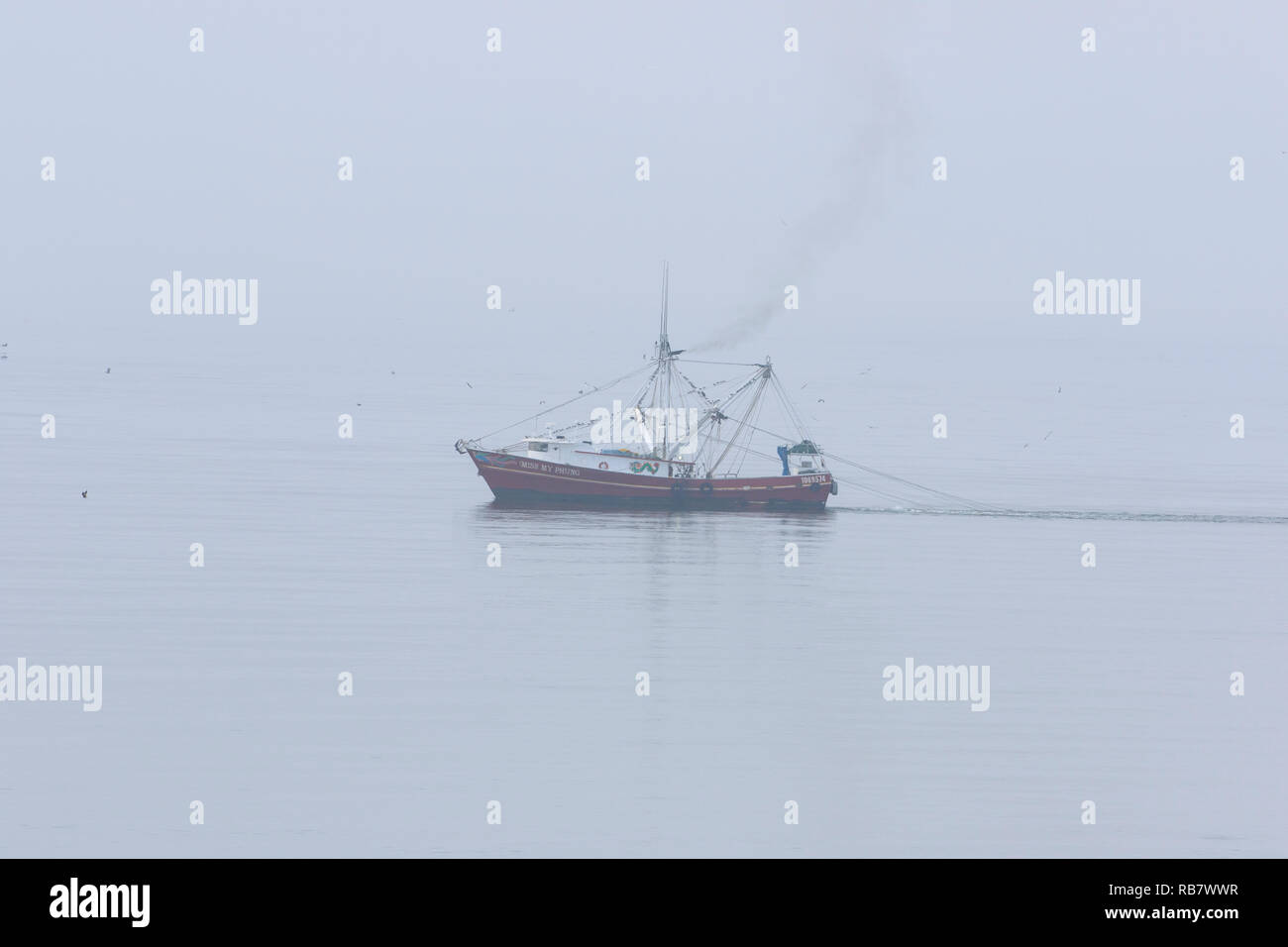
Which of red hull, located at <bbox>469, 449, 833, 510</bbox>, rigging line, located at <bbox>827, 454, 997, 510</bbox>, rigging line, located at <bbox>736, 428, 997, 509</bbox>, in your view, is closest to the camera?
red hull, located at <bbox>469, 449, 833, 510</bbox>

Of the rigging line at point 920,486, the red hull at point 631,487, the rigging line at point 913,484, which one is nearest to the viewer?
the red hull at point 631,487

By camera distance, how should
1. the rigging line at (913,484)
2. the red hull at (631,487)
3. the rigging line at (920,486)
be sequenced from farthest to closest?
the rigging line at (913,484) → the rigging line at (920,486) → the red hull at (631,487)

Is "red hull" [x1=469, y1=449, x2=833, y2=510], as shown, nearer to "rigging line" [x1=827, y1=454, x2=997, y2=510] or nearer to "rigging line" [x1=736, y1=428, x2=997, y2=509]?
"rigging line" [x1=827, y1=454, x2=997, y2=510]

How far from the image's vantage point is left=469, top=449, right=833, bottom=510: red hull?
9431 centimetres

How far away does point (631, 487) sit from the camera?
95.1 meters

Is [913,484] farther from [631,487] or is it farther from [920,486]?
[631,487]

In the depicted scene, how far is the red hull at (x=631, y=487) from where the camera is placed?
309 feet

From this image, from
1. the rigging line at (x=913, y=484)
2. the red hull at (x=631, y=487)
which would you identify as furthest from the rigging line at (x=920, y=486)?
the red hull at (x=631, y=487)

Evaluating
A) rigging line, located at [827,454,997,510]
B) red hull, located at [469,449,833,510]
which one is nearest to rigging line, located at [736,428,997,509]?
rigging line, located at [827,454,997,510]

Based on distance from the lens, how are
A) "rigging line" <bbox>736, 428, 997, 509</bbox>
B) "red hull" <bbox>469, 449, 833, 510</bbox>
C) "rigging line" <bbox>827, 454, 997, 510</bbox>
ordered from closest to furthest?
"red hull" <bbox>469, 449, 833, 510</bbox> < "rigging line" <bbox>827, 454, 997, 510</bbox> < "rigging line" <bbox>736, 428, 997, 509</bbox>

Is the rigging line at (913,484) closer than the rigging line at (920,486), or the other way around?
the rigging line at (920,486)

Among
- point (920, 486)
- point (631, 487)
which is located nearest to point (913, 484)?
point (920, 486)

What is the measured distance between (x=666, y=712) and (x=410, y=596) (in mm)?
20191

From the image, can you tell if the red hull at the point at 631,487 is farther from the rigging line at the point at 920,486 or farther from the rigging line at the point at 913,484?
the rigging line at the point at 913,484
